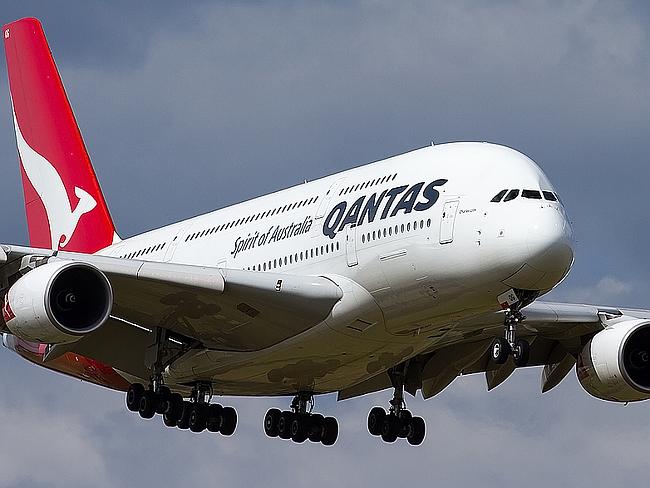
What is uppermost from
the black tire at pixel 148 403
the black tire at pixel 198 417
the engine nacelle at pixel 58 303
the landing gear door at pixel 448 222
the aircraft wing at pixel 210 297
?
the landing gear door at pixel 448 222

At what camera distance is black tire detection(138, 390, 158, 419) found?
3766cm

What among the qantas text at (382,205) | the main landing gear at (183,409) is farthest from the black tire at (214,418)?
the qantas text at (382,205)

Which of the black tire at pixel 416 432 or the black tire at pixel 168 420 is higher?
the black tire at pixel 416 432

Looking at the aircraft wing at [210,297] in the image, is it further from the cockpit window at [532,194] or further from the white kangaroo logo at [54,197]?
the white kangaroo logo at [54,197]

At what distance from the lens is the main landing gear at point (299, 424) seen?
131 feet

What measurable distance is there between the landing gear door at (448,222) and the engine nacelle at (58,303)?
6.55 m

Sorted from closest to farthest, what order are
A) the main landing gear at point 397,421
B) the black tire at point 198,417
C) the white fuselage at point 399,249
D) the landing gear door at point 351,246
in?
the white fuselage at point 399,249 < the landing gear door at point 351,246 < the black tire at point 198,417 < the main landing gear at point 397,421

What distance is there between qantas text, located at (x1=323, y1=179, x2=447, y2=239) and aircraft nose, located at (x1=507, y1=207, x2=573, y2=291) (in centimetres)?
212

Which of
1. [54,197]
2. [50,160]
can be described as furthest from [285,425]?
[50,160]

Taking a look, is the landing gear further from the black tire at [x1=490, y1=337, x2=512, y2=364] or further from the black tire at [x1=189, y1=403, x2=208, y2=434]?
the black tire at [x1=490, y1=337, x2=512, y2=364]

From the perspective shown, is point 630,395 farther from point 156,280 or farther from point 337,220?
point 156,280

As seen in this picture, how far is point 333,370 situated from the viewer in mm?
36469

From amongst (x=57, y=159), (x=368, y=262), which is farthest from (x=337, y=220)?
(x=57, y=159)

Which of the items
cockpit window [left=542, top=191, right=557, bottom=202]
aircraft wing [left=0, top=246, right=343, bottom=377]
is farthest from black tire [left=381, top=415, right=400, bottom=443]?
cockpit window [left=542, top=191, right=557, bottom=202]
